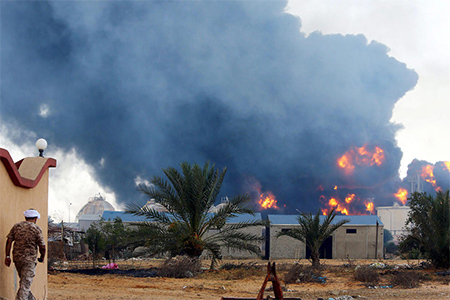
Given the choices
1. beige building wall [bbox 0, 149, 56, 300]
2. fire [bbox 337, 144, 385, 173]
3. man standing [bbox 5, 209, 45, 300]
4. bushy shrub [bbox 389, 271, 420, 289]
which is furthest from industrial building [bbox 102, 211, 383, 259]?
fire [bbox 337, 144, 385, 173]

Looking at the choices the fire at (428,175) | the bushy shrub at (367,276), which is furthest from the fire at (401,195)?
the bushy shrub at (367,276)

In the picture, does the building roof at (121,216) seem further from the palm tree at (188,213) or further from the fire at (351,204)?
the fire at (351,204)

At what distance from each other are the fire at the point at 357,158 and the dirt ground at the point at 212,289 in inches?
2359

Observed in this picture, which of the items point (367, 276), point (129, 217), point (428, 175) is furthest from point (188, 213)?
point (428, 175)

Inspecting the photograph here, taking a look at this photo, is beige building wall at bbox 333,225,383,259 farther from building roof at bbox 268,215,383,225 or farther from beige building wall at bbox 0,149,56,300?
beige building wall at bbox 0,149,56,300

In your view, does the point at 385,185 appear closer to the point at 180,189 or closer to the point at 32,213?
the point at 180,189

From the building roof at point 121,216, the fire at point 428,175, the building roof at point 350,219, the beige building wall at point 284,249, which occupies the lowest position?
the beige building wall at point 284,249

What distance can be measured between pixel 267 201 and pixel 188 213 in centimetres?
5892

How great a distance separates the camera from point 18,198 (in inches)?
305

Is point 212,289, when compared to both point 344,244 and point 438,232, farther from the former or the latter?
point 344,244

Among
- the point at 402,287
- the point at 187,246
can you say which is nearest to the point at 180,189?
the point at 187,246

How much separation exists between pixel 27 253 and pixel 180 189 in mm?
11195

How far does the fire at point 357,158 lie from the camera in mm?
74750

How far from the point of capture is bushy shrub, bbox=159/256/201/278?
15.9m
